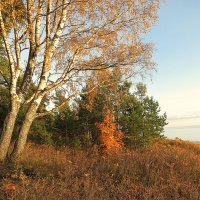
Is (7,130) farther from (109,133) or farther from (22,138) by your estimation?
(109,133)

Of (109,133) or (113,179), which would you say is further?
(109,133)

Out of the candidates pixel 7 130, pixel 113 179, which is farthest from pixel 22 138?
pixel 113 179

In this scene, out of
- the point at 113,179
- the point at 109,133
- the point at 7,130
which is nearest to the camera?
the point at 113,179

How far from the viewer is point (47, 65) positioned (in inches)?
469

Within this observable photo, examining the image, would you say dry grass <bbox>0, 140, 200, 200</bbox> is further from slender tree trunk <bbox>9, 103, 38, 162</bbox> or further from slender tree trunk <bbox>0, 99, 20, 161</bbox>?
slender tree trunk <bbox>0, 99, 20, 161</bbox>

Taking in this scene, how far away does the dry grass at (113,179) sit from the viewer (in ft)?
22.3

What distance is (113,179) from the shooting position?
8516mm

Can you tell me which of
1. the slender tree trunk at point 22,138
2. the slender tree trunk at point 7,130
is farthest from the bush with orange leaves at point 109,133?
the slender tree trunk at point 7,130

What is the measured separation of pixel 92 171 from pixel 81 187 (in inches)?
66.6

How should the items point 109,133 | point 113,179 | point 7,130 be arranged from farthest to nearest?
1. point 109,133
2. point 7,130
3. point 113,179

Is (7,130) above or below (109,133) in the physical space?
below

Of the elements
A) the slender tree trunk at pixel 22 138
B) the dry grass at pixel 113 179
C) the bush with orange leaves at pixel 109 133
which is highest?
the bush with orange leaves at pixel 109 133

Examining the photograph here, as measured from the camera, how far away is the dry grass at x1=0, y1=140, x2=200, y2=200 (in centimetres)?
678

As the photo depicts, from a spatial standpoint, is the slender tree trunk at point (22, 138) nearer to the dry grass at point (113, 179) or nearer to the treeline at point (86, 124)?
the dry grass at point (113, 179)
